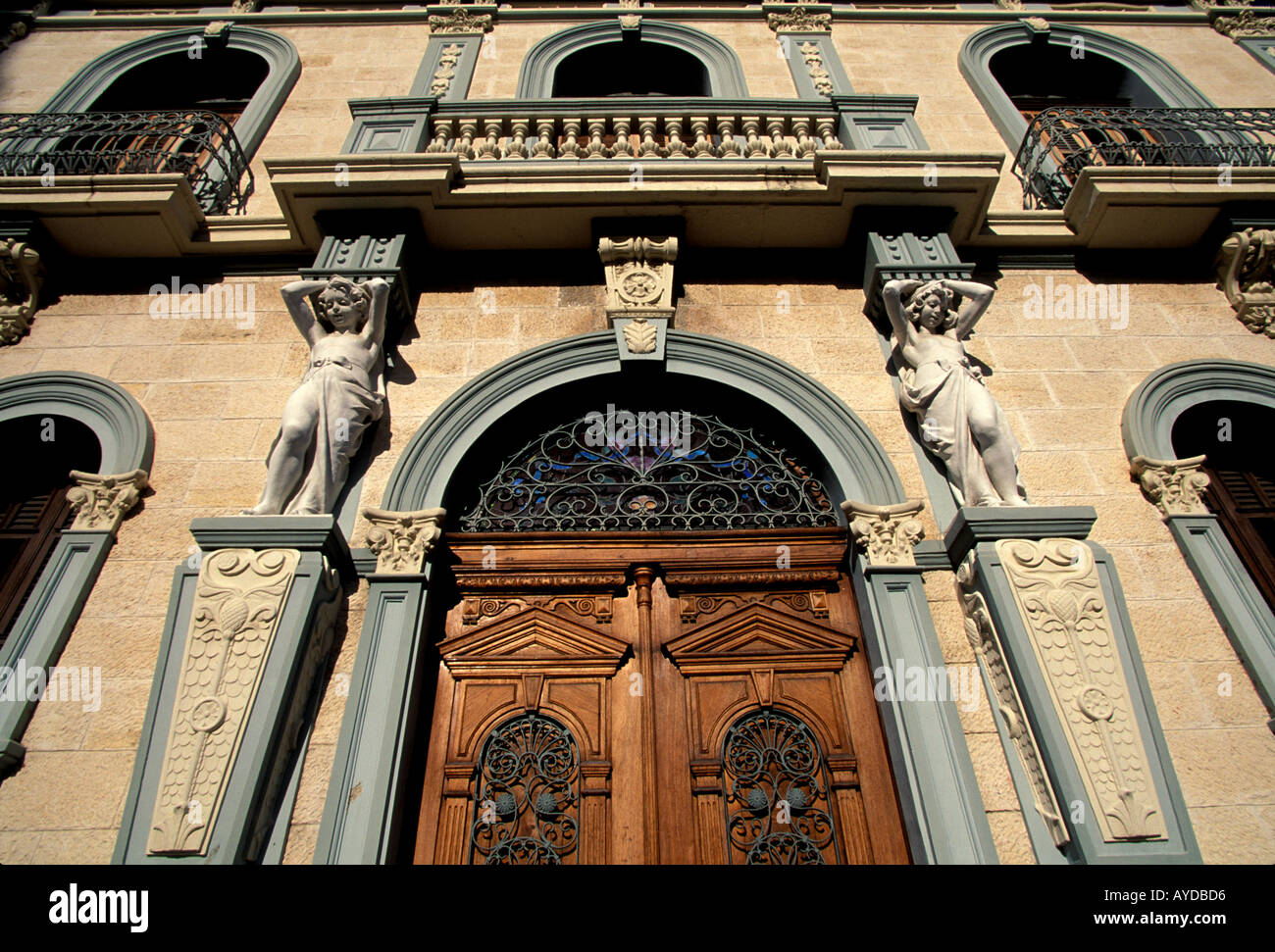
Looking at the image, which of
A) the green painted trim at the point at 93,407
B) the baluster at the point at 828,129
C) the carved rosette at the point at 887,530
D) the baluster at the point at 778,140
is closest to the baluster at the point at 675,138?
the baluster at the point at 778,140

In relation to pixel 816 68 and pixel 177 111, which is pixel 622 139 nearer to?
pixel 816 68

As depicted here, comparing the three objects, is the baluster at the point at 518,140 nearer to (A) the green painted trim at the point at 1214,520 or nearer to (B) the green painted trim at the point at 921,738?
(B) the green painted trim at the point at 921,738

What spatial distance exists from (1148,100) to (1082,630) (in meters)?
7.37

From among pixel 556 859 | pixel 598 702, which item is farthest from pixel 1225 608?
pixel 556 859

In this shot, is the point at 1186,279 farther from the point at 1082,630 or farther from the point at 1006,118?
the point at 1082,630

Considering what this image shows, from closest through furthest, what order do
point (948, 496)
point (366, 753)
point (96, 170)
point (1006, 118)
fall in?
point (366, 753), point (948, 496), point (96, 170), point (1006, 118)

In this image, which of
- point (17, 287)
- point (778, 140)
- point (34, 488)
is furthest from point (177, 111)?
point (778, 140)

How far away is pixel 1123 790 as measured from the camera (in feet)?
11.5

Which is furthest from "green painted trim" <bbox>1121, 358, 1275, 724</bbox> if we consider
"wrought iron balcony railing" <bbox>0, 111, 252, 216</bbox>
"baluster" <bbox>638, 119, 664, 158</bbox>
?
"wrought iron balcony railing" <bbox>0, 111, 252, 216</bbox>

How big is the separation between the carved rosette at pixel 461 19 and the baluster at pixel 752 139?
12.6 ft

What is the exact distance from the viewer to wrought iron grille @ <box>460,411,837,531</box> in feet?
17.0
